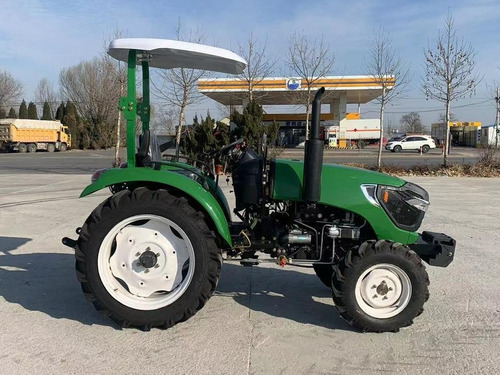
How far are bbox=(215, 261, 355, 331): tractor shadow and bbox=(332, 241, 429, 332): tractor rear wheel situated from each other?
24 centimetres

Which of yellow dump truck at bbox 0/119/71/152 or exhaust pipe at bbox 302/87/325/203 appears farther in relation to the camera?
yellow dump truck at bbox 0/119/71/152

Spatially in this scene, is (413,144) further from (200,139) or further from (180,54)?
(180,54)

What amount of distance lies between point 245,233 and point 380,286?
117 centimetres

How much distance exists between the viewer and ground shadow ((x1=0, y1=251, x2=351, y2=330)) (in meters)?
3.86

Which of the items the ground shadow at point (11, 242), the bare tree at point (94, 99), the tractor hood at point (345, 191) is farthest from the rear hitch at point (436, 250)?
the bare tree at point (94, 99)

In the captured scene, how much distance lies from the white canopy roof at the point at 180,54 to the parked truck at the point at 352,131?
41488 mm

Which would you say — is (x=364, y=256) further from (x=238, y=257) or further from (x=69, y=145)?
(x=69, y=145)

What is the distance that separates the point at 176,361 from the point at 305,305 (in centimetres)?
148

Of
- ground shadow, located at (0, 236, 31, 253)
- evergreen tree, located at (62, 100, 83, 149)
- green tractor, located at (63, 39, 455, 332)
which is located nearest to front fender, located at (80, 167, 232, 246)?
green tractor, located at (63, 39, 455, 332)

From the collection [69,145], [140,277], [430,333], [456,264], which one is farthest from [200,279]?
[69,145]

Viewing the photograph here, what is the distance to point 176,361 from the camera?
3.04m

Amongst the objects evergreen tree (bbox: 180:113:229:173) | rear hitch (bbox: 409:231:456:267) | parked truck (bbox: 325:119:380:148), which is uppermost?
parked truck (bbox: 325:119:380:148)

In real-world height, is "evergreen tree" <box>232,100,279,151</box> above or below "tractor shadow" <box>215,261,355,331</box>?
above

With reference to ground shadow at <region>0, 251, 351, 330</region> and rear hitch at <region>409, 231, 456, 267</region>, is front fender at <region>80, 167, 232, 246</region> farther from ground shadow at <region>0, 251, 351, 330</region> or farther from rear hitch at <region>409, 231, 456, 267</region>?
rear hitch at <region>409, 231, 456, 267</region>
